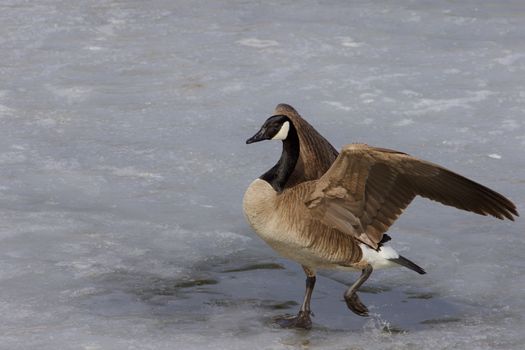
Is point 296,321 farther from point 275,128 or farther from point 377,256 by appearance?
point 275,128

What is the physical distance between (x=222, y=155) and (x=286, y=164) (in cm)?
215

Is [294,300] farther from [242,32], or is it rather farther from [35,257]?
[242,32]

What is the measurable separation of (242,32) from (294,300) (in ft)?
15.5

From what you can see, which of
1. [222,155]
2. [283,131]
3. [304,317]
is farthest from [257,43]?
[304,317]

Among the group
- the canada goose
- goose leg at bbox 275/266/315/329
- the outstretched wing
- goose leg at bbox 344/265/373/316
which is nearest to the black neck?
the canada goose

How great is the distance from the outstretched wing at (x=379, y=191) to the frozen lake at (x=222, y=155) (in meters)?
0.54

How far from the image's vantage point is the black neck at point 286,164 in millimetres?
5832

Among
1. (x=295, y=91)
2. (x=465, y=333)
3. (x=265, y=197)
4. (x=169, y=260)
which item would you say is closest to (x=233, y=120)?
(x=295, y=91)

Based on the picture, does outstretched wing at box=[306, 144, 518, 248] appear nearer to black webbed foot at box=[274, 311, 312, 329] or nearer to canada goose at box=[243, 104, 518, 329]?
canada goose at box=[243, 104, 518, 329]

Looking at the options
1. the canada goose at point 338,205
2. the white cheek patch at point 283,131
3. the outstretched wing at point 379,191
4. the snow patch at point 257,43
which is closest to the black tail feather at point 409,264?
the canada goose at point 338,205

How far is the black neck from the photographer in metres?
5.83

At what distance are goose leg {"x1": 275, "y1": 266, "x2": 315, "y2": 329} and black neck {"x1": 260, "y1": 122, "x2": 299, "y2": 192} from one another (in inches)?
21.7

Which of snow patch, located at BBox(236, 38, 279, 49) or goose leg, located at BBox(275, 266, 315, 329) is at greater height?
snow patch, located at BBox(236, 38, 279, 49)

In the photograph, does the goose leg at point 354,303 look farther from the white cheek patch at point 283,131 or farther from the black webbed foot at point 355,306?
the white cheek patch at point 283,131
